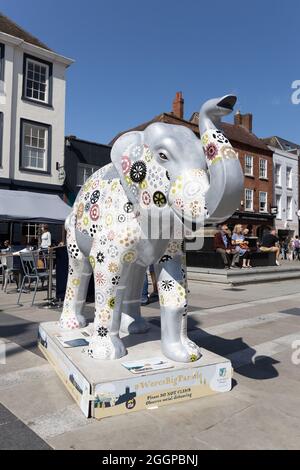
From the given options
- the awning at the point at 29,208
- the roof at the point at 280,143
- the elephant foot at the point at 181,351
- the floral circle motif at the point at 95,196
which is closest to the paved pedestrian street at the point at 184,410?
the elephant foot at the point at 181,351

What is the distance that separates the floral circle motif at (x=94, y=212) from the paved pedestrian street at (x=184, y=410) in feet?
4.49

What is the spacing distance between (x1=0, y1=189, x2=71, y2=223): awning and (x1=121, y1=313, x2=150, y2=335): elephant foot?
21.5ft

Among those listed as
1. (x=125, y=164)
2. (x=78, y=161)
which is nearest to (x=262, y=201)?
Answer: (x=78, y=161)

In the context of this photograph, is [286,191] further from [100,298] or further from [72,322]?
[100,298]

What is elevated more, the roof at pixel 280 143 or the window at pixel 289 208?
the roof at pixel 280 143

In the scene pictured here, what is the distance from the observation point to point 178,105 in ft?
80.8

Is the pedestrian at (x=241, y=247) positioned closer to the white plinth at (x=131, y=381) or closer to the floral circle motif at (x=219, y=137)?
the white plinth at (x=131, y=381)

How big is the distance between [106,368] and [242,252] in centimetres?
1052

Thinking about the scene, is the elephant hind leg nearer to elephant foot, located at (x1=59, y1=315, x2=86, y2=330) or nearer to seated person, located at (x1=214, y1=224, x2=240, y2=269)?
elephant foot, located at (x1=59, y1=315, x2=86, y2=330)

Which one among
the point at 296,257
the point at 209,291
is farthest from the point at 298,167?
the point at 209,291

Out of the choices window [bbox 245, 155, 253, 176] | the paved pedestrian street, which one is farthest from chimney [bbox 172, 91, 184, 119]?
the paved pedestrian street

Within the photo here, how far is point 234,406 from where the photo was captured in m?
2.79

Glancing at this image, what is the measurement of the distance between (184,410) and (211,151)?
1720 millimetres

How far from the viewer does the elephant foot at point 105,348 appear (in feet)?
9.77
